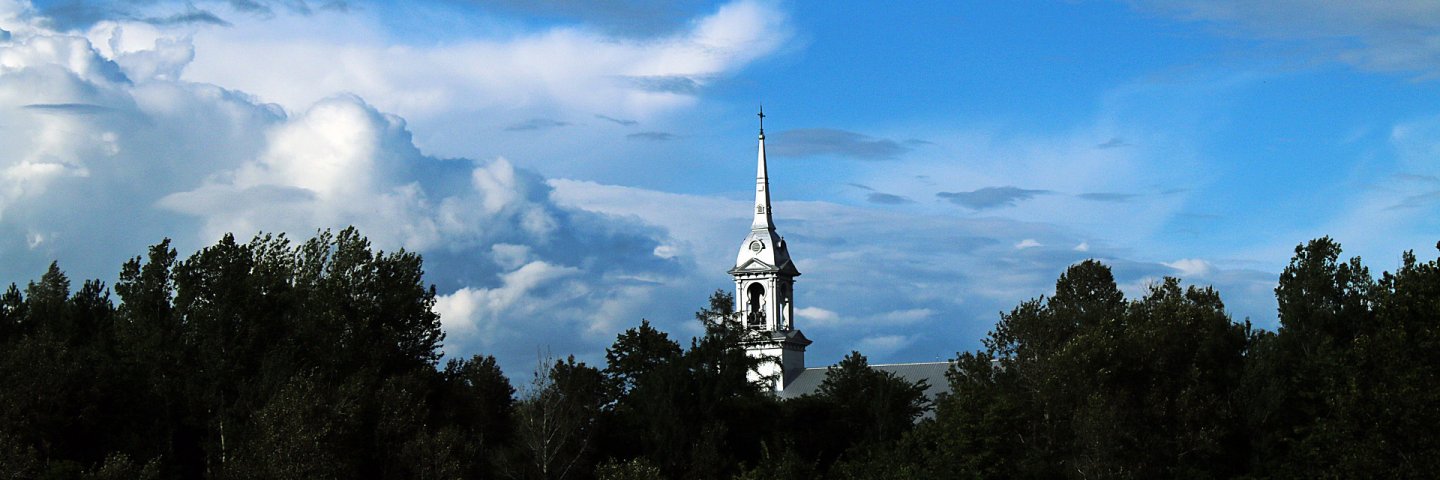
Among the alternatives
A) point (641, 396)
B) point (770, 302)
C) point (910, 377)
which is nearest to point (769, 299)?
point (770, 302)

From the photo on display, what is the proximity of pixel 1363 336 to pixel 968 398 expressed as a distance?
52.8 feet

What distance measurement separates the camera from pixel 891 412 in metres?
87.6

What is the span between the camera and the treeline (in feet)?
215

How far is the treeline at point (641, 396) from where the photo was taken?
215 ft

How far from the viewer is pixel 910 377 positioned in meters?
113

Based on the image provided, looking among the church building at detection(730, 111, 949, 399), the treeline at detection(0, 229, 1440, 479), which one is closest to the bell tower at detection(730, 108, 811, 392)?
the church building at detection(730, 111, 949, 399)

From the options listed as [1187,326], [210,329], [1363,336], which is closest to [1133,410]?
[1187,326]

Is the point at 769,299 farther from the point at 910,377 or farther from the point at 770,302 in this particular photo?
the point at 910,377

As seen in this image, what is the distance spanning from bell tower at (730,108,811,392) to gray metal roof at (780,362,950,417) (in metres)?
2.33

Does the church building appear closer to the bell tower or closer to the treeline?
the bell tower

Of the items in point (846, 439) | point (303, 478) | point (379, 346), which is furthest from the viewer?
point (846, 439)

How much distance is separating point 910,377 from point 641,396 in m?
33.7

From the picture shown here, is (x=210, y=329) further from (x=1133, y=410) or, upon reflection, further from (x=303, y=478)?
(x=1133, y=410)

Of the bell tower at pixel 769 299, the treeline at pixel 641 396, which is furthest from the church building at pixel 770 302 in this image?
the treeline at pixel 641 396
